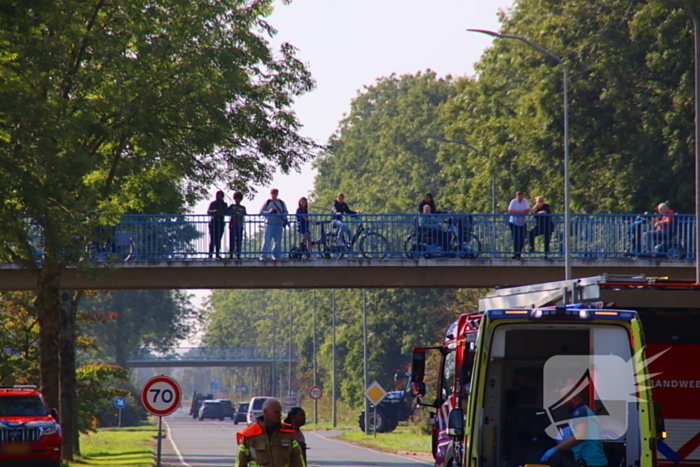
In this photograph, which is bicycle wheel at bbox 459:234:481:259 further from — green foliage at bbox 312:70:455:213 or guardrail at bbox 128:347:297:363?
guardrail at bbox 128:347:297:363

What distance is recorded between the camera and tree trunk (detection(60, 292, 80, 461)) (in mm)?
28109

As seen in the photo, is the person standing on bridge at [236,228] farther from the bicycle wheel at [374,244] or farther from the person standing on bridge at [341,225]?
the bicycle wheel at [374,244]

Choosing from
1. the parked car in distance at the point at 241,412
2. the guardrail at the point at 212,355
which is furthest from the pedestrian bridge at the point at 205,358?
the parked car in distance at the point at 241,412

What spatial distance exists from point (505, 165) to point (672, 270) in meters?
14.5

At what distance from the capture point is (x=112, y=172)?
78.6 feet

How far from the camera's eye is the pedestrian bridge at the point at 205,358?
10275cm

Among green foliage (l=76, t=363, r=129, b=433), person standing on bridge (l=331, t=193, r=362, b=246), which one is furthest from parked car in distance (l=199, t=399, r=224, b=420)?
person standing on bridge (l=331, t=193, r=362, b=246)

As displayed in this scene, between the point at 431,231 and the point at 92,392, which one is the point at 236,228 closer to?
the point at 431,231

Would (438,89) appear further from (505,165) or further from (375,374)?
(505,165)

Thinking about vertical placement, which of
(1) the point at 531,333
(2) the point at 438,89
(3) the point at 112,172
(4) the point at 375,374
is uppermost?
(2) the point at 438,89

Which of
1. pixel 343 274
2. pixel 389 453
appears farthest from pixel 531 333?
pixel 389 453

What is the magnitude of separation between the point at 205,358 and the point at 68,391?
7576 cm

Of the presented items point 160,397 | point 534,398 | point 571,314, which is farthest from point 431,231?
point 571,314

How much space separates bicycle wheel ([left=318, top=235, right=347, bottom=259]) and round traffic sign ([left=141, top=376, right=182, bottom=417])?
40.0ft
